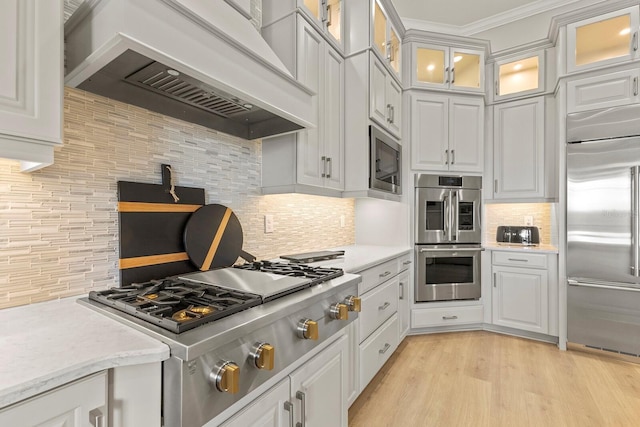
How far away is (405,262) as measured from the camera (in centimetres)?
286

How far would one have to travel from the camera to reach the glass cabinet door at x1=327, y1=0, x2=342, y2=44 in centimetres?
233

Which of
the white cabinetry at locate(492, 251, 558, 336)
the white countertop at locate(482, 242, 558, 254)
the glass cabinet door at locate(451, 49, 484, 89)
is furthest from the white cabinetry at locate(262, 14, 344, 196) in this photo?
the white cabinetry at locate(492, 251, 558, 336)

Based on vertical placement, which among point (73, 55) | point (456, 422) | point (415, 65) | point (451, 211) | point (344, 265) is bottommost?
point (456, 422)

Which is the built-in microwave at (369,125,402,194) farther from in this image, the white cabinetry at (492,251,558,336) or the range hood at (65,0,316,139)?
the white cabinetry at (492,251,558,336)

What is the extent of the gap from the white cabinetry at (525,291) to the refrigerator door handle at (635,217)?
1.70ft

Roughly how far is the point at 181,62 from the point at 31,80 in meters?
0.38

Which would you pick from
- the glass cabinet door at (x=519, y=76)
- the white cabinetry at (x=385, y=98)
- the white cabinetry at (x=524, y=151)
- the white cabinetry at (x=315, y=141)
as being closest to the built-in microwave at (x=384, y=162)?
the white cabinetry at (x=385, y=98)

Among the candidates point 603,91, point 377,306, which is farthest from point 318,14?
point 603,91

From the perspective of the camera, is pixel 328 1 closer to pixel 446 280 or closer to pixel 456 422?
pixel 446 280

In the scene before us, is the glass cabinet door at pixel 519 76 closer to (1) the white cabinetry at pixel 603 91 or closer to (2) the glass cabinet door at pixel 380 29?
(1) the white cabinetry at pixel 603 91

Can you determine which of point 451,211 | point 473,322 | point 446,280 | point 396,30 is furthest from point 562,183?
point 396,30

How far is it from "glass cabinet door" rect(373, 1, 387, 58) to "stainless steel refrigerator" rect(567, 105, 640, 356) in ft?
5.75

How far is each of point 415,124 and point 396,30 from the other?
884 mm

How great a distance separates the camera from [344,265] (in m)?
1.83
